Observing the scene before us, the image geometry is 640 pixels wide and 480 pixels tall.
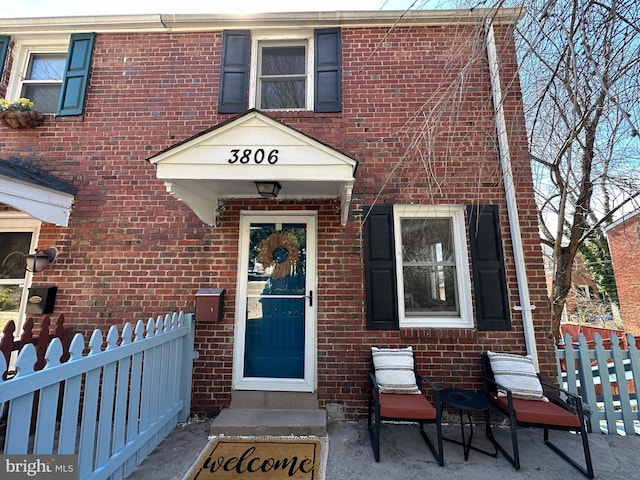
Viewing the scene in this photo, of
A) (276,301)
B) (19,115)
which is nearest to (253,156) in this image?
(276,301)

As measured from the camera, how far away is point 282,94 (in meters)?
4.50

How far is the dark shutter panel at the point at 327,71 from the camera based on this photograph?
421cm

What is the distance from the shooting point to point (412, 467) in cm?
Answer: 261

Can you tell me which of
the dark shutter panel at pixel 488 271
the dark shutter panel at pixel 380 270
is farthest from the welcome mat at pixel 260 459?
the dark shutter panel at pixel 488 271

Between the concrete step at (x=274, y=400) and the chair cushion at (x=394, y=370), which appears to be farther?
the concrete step at (x=274, y=400)

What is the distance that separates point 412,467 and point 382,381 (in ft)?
2.55

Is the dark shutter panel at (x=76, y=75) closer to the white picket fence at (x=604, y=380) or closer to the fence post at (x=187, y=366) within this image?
the fence post at (x=187, y=366)

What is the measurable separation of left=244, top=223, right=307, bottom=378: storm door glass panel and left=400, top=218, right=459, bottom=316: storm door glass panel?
1.41 meters

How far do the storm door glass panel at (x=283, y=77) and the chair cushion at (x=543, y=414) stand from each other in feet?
15.0

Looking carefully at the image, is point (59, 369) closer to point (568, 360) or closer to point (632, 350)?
point (568, 360)

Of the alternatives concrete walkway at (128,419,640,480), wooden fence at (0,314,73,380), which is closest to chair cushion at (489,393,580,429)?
concrete walkway at (128,419,640,480)

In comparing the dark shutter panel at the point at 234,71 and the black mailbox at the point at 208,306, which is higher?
the dark shutter panel at the point at 234,71

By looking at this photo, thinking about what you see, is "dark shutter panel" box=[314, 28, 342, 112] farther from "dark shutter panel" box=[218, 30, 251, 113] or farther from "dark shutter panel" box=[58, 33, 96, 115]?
"dark shutter panel" box=[58, 33, 96, 115]

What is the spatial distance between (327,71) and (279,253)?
2.81 meters
